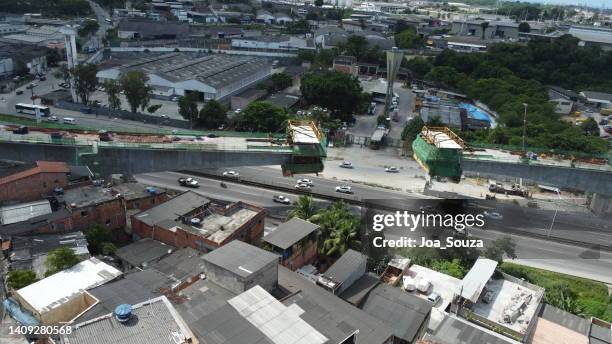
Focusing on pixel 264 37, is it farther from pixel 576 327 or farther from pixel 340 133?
pixel 576 327

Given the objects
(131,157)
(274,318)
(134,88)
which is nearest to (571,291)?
(274,318)

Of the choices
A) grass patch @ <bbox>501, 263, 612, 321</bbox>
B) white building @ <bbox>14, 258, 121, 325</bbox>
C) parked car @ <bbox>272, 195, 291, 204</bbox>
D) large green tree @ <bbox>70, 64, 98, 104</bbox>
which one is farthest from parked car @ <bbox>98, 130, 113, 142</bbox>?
grass patch @ <bbox>501, 263, 612, 321</bbox>

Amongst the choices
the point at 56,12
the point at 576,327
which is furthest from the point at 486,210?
the point at 56,12

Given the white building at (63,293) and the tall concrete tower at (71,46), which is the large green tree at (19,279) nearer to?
the white building at (63,293)

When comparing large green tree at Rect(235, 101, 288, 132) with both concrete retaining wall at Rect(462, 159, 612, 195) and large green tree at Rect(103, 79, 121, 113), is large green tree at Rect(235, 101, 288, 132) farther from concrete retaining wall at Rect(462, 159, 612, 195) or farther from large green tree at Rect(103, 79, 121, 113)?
concrete retaining wall at Rect(462, 159, 612, 195)

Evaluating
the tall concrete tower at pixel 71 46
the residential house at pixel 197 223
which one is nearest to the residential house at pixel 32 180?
the residential house at pixel 197 223

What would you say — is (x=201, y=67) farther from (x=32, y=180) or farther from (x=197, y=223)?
(x=197, y=223)
